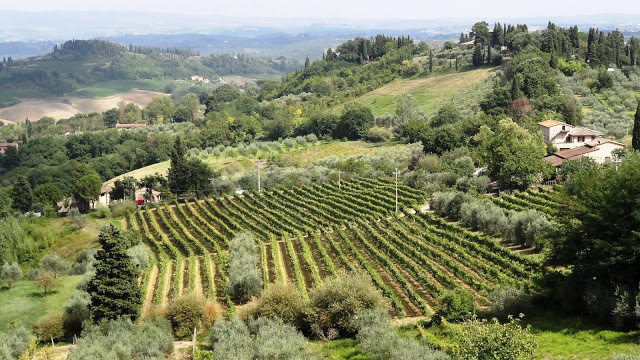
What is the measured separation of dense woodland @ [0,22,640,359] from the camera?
23703mm

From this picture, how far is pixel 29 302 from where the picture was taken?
3359 centimetres

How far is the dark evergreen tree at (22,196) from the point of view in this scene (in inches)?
2488

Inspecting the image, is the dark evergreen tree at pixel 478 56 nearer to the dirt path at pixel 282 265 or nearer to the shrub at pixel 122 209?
the shrub at pixel 122 209

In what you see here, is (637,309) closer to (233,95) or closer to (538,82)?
(538,82)

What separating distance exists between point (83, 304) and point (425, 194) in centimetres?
2930

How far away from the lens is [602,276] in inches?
947

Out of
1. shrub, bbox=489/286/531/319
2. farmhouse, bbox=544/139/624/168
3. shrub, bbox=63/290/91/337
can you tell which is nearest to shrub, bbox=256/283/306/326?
shrub, bbox=489/286/531/319

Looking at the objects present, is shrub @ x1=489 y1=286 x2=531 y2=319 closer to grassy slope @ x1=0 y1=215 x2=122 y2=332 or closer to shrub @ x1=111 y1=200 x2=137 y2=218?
grassy slope @ x1=0 y1=215 x2=122 y2=332

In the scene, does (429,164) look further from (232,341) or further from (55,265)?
(232,341)

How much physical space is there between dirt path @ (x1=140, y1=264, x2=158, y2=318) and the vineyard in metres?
0.06

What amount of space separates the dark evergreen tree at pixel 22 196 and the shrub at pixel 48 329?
3903 centimetres

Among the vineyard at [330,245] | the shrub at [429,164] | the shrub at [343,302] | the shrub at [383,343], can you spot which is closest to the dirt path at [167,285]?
the vineyard at [330,245]

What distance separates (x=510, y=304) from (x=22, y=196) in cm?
5339

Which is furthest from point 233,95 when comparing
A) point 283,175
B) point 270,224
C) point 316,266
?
point 316,266
